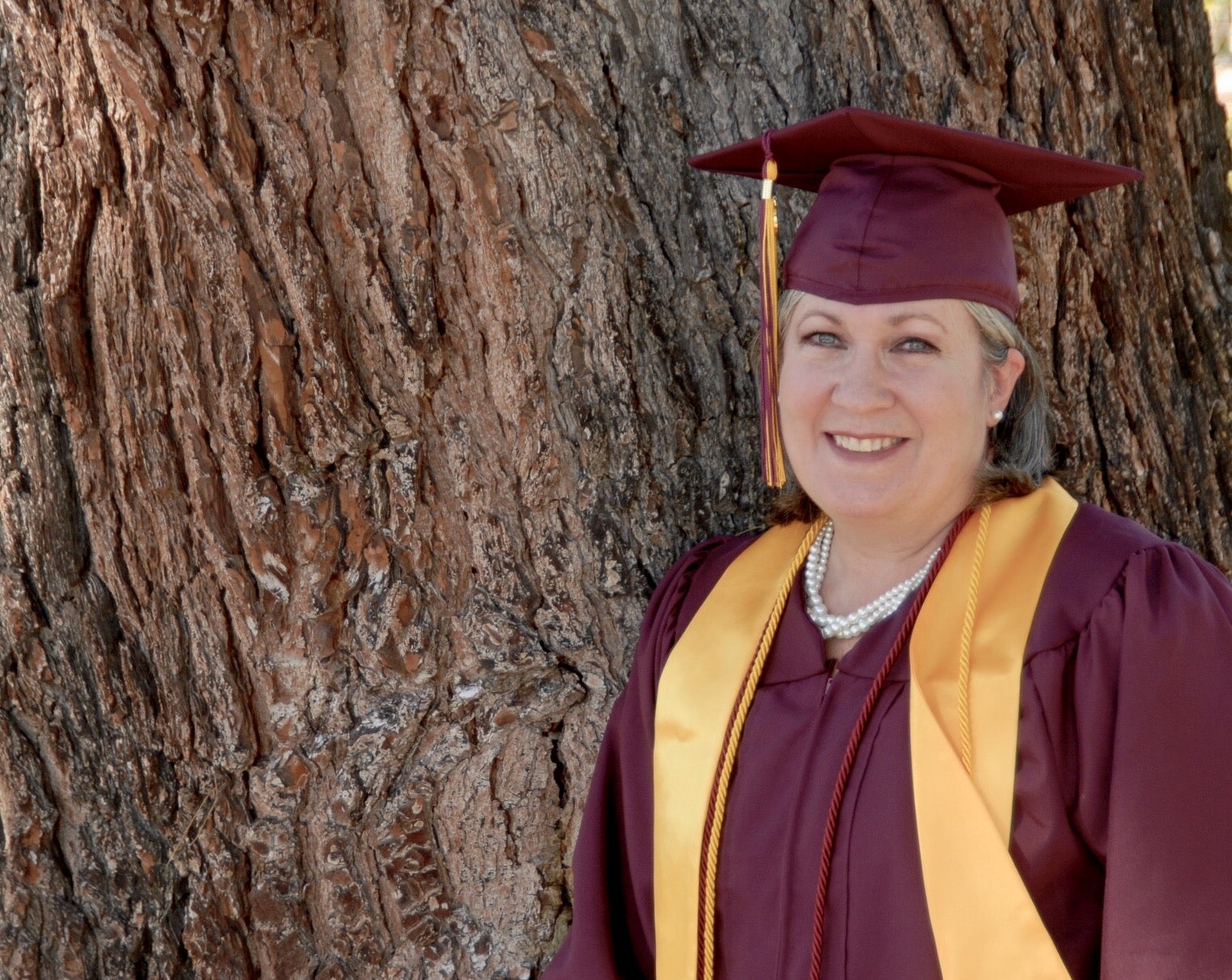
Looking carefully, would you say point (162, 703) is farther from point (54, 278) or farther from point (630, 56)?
point (630, 56)

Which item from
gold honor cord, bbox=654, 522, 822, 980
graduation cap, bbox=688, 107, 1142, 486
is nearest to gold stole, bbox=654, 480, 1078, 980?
gold honor cord, bbox=654, 522, 822, 980

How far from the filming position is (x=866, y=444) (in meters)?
2.17

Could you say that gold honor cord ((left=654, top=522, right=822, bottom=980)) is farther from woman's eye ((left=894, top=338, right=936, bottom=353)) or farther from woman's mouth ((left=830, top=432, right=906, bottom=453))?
woman's eye ((left=894, top=338, right=936, bottom=353))

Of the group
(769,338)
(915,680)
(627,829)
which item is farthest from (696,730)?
(769,338)

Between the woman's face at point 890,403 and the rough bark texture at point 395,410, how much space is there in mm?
481

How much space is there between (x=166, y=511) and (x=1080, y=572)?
5.44ft

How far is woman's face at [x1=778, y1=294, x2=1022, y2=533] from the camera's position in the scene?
2127 millimetres

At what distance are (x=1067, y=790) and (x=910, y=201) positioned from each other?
95cm

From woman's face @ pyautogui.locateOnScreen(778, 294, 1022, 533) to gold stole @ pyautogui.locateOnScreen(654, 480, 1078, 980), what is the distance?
13cm

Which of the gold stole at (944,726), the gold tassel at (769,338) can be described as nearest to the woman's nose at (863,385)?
the gold tassel at (769,338)

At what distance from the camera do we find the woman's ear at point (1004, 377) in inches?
87.4

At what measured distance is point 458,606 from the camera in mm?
2588

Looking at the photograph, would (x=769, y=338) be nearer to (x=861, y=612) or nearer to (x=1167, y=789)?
(x=861, y=612)

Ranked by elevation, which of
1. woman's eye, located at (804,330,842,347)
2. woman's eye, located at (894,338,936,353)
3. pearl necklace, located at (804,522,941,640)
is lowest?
pearl necklace, located at (804,522,941,640)
